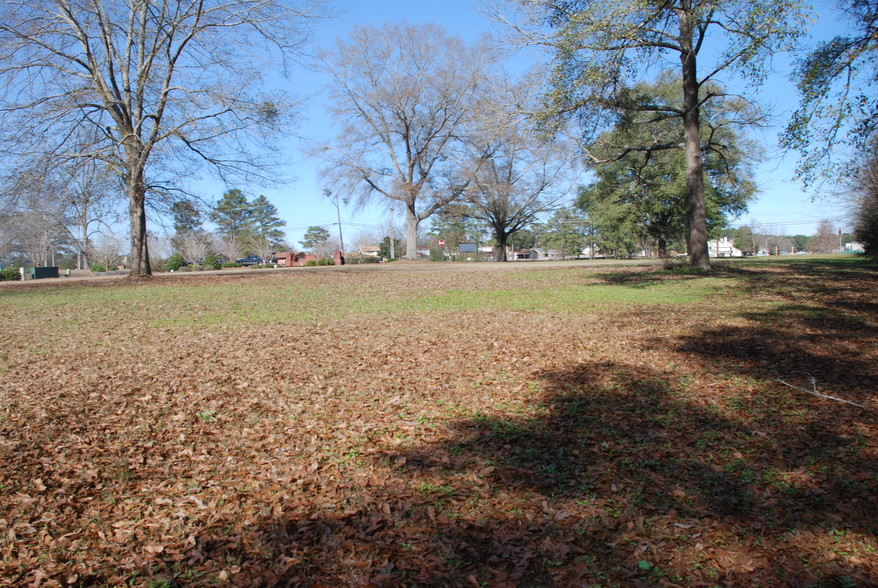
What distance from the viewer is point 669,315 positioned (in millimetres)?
8305

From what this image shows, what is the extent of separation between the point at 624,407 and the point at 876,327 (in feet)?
15.8

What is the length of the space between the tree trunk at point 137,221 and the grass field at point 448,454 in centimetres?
1065

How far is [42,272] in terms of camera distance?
112 feet

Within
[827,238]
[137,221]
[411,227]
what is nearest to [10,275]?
[137,221]

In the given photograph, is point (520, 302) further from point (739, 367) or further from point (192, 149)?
point (192, 149)

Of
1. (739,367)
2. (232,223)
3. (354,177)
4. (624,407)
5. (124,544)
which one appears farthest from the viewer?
(232,223)

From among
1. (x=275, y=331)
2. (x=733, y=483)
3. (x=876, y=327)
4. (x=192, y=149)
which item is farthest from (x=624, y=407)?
(x=192, y=149)

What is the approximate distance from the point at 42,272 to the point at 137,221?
78.1 feet

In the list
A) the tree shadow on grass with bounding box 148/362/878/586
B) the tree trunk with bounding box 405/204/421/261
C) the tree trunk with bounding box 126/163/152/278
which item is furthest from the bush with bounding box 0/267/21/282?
the tree shadow on grass with bounding box 148/362/878/586

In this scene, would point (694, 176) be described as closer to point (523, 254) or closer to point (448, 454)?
point (448, 454)

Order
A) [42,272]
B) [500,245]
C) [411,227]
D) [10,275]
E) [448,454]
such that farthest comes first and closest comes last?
[500,245], [411,227], [42,272], [10,275], [448,454]

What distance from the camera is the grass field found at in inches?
103

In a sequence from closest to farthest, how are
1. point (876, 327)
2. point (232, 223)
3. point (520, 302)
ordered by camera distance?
1. point (876, 327)
2. point (520, 302)
3. point (232, 223)

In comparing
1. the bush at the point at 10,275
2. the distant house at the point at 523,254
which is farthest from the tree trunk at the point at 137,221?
the distant house at the point at 523,254
